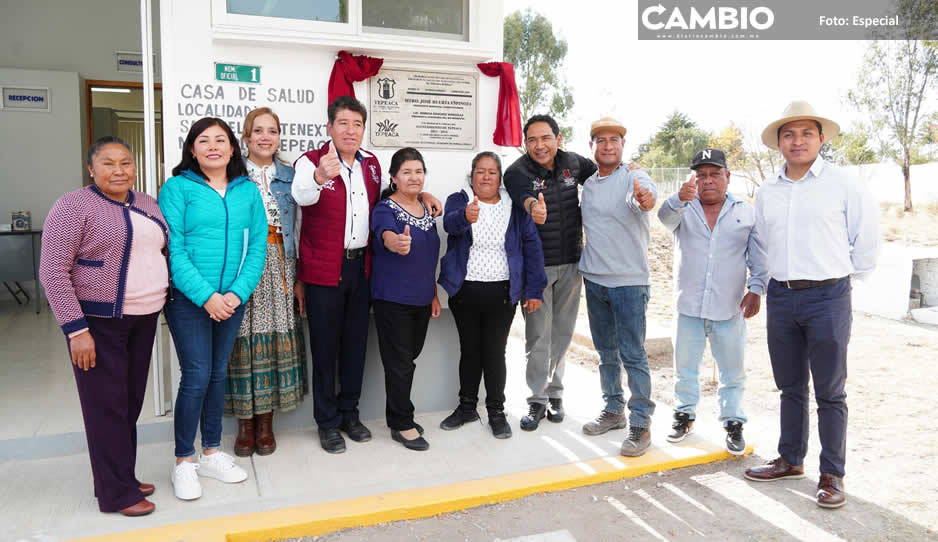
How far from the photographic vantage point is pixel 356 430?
143 inches

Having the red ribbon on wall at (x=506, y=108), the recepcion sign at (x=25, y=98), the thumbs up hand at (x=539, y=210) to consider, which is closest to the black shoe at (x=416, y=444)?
the thumbs up hand at (x=539, y=210)

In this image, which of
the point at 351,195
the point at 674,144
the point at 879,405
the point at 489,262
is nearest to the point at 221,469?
the point at 351,195

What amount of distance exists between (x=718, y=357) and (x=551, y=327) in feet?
3.11

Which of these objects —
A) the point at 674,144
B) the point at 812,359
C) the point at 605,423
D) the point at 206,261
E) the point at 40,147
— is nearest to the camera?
the point at 206,261

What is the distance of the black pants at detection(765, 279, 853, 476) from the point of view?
9.71ft

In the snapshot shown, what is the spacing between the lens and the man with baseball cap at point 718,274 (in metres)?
3.39

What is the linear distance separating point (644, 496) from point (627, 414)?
1.00 metres

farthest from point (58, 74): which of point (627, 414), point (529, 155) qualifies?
point (627, 414)

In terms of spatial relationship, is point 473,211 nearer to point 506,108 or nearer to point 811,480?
point 506,108

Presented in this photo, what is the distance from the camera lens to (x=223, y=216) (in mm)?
2840

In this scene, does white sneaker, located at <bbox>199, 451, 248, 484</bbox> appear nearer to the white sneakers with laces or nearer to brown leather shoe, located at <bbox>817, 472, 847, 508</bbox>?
the white sneakers with laces

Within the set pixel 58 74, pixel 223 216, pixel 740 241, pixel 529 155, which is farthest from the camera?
pixel 58 74

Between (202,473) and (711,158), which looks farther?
(711,158)

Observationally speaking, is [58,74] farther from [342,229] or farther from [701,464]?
[701,464]
